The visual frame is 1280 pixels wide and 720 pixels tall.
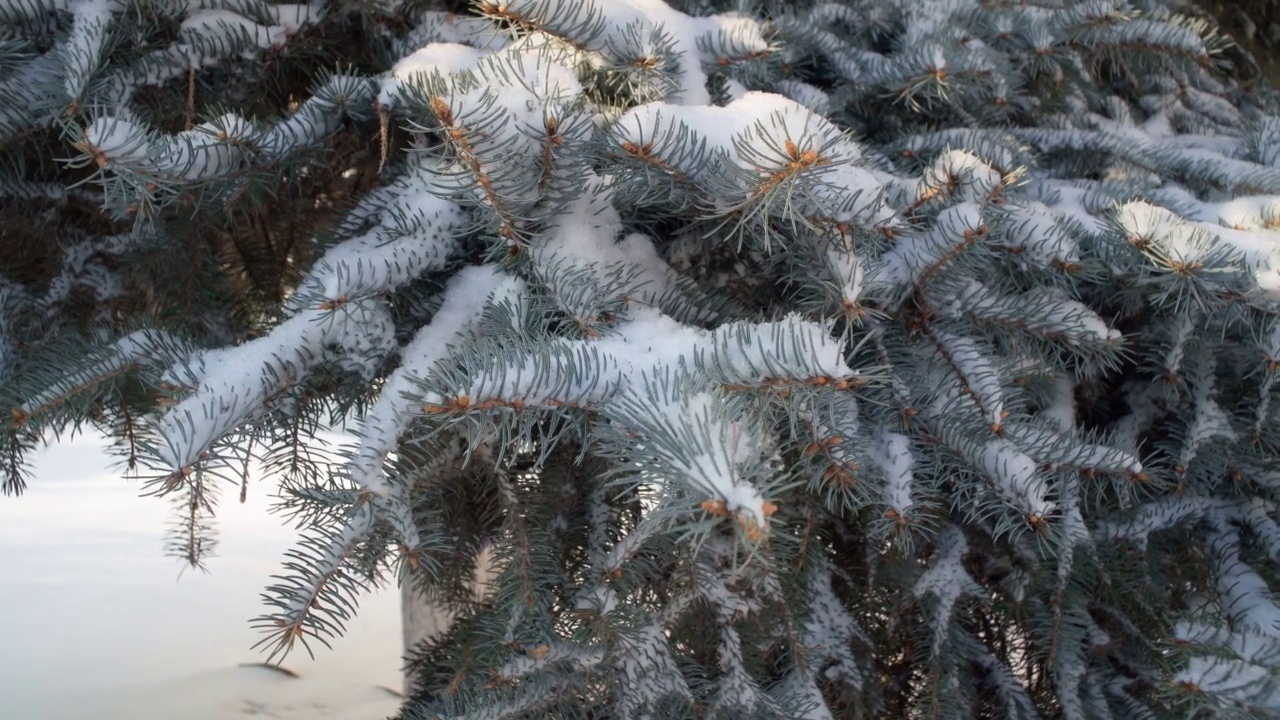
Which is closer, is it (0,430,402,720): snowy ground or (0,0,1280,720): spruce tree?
(0,0,1280,720): spruce tree

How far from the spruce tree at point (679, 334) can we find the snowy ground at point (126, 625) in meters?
1.22

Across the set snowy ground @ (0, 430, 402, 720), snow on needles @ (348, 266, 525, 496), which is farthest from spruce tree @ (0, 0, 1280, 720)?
snowy ground @ (0, 430, 402, 720)

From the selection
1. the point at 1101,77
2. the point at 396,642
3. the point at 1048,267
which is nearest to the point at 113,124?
the point at 1048,267

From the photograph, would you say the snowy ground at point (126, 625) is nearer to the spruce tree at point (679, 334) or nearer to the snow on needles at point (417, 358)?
the spruce tree at point (679, 334)

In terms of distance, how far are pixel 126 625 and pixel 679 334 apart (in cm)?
206

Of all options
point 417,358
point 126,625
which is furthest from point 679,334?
point 126,625

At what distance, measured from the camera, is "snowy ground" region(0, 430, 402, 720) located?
1907 mm

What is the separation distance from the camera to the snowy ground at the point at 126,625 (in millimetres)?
1907

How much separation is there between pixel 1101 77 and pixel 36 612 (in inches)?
93.9

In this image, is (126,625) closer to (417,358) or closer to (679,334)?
(417,358)

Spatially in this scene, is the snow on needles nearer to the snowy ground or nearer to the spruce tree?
the spruce tree

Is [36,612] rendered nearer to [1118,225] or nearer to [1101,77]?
[1118,225]

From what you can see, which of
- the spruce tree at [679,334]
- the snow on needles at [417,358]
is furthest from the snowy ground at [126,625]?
the snow on needles at [417,358]

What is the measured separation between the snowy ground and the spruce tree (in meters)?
1.22
